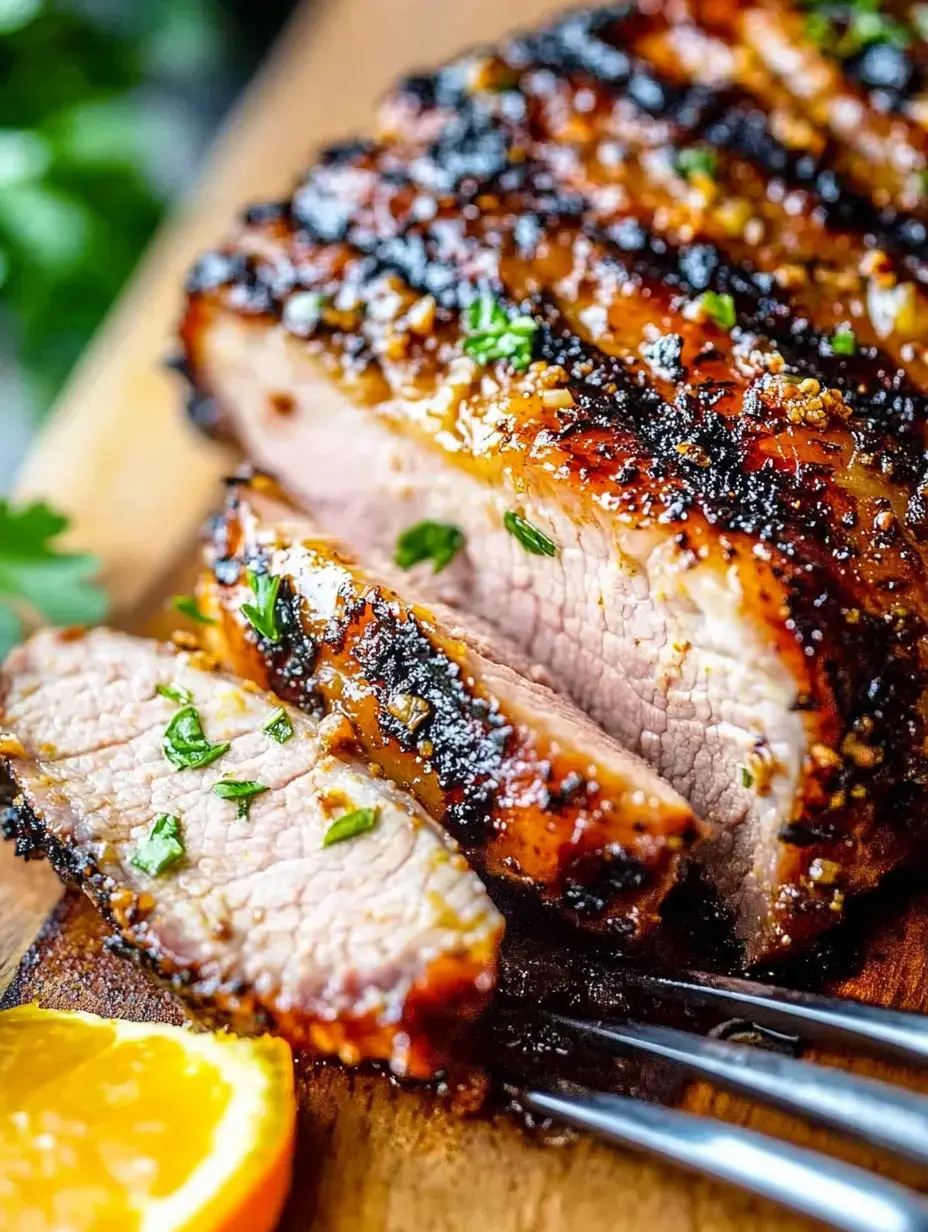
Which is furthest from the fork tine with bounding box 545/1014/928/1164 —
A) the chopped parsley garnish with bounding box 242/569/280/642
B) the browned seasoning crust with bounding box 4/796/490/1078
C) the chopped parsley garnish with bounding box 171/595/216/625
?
the chopped parsley garnish with bounding box 171/595/216/625

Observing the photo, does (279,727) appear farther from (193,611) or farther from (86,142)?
(86,142)

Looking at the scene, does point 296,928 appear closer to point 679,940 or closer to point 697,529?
point 679,940

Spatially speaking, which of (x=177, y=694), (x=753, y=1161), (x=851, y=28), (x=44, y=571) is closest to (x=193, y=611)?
(x=177, y=694)

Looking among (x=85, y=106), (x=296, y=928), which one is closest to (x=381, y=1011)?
(x=296, y=928)

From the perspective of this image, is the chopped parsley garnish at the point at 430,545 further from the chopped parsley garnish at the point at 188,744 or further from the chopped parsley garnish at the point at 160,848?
the chopped parsley garnish at the point at 160,848

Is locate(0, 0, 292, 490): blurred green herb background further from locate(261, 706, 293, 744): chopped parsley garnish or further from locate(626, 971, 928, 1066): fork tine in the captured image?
locate(626, 971, 928, 1066): fork tine

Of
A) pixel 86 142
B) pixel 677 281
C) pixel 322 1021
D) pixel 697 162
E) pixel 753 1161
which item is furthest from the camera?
pixel 86 142

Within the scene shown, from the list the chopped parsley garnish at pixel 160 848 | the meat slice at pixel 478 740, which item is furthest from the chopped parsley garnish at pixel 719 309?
the chopped parsley garnish at pixel 160 848
